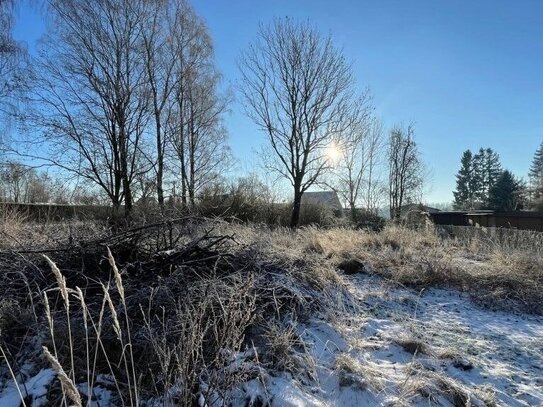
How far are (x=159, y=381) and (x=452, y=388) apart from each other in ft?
6.69

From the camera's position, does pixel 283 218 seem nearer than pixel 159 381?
No

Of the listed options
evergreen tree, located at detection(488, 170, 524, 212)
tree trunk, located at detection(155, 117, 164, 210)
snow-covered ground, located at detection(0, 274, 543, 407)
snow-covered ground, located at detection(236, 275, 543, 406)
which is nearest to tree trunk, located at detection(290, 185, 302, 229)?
tree trunk, located at detection(155, 117, 164, 210)

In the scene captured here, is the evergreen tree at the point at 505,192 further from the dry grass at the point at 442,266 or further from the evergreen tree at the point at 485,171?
the dry grass at the point at 442,266

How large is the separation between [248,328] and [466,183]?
2822 inches

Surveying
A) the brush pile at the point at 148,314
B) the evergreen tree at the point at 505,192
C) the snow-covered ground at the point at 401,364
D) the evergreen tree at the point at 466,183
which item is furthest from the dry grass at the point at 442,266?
the evergreen tree at the point at 466,183

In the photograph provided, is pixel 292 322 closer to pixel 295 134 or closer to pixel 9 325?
pixel 9 325

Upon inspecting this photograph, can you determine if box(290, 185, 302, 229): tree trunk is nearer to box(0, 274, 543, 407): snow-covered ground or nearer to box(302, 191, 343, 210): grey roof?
box(302, 191, 343, 210): grey roof

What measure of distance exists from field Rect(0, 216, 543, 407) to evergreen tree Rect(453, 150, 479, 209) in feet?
219

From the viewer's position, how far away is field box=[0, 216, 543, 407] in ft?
8.16

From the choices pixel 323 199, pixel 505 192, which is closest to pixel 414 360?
pixel 323 199

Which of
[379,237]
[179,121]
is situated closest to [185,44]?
[179,121]

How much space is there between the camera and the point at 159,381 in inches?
99.8

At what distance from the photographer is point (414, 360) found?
2938mm

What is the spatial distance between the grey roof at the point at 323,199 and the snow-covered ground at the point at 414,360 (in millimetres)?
16558
